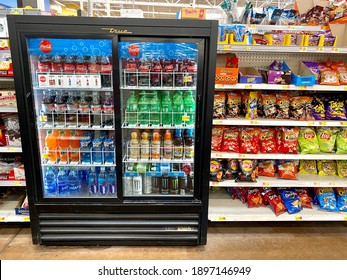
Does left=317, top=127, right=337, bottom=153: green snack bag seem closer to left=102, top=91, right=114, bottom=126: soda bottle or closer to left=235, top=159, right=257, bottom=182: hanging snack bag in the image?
left=235, top=159, right=257, bottom=182: hanging snack bag

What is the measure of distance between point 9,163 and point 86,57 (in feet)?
4.38

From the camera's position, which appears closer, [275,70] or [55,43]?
[55,43]

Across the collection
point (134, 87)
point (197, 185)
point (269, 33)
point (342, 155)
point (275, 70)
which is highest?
point (269, 33)

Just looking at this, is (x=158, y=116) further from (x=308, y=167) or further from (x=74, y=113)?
(x=308, y=167)

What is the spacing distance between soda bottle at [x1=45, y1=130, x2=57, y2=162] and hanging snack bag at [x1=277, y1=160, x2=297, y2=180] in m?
2.20

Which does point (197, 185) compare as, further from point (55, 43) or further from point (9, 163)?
point (9, 163)

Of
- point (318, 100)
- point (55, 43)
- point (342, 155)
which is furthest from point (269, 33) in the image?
point (55, 43)

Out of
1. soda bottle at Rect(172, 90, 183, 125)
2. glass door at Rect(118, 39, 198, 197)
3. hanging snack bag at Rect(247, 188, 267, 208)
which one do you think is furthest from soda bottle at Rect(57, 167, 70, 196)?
hanging snack bag at Rect(247, 188, 267, 208)

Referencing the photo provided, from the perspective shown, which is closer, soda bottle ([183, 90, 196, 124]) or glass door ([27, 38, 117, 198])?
glass door ([27, 38, 117, 198])

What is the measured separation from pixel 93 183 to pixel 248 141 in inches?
61.0

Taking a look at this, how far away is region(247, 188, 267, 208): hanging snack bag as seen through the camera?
8.96 feet

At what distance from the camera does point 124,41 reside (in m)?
2.05

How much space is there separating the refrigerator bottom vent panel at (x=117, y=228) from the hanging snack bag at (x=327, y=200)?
1.36 m

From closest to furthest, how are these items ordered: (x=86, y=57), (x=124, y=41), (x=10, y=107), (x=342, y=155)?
(x=124, y=41), (x=86, y=57), (x=10, y=107), (x=342, y=155)
